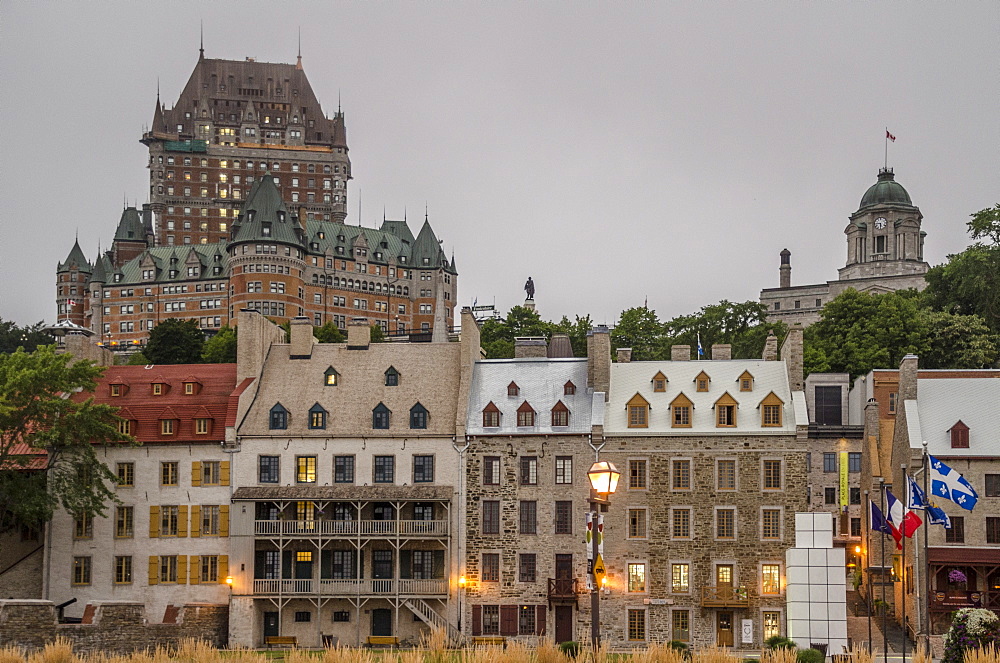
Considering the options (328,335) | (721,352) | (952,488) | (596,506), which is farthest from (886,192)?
(596,506)

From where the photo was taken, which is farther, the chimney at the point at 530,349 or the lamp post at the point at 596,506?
the chimney at the point at 530,349

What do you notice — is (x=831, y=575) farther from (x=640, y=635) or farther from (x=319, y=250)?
(x=319, y=250)

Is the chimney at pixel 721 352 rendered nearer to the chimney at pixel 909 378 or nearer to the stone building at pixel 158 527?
the chimney at pixel 909 378

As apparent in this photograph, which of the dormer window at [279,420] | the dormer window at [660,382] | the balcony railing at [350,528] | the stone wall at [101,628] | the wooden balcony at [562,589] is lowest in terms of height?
the stone wall at [101,628]

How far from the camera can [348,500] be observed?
62.1 meters

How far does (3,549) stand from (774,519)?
38.1 metres

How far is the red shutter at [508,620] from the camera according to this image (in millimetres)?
61562

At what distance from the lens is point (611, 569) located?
2431 inches

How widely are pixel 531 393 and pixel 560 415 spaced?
243 cm

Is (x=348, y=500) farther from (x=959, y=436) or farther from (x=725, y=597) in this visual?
(x=959, y=436)

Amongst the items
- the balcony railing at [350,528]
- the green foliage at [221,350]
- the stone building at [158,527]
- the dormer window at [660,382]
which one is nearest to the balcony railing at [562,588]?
the balcony railing at [350,528]

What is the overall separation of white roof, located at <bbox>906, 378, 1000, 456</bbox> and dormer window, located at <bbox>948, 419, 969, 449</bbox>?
0.21 metres

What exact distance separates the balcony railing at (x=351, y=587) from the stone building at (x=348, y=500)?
2.0 inches

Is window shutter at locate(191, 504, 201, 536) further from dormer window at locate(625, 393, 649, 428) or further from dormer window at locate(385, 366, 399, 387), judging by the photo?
dormer window at locate(625, 393, 649, 428)
